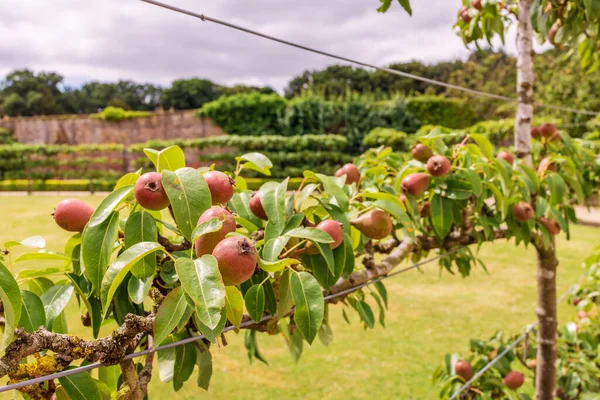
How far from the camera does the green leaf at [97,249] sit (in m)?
0.51

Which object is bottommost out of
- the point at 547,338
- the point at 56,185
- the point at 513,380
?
the point at 56,185

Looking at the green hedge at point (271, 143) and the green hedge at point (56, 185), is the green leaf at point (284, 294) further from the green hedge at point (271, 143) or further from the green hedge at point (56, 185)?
the green hedge at point (56, 185)

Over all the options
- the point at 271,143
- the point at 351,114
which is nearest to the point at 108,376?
the point at 271,143

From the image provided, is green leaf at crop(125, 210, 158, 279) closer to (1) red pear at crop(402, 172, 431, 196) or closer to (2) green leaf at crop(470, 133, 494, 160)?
(1) red pear at crop(402, 172, 431, 196)

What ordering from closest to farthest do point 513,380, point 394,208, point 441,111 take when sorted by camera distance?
point 394,208, point 513,380, point 441,111

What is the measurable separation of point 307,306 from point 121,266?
206mm

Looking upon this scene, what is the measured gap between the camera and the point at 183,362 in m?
0.64

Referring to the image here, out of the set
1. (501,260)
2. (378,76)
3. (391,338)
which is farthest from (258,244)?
(378,76)

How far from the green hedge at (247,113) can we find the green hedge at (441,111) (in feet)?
14.4

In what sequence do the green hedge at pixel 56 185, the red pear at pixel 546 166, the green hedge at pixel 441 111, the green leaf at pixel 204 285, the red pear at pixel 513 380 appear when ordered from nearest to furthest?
the green leaf at pixel 204 285
the red pear at pixel 546 166
the red pear at pixel 513 380
the green hedge at pixel 56 185
the green hedge at pixel 441 111

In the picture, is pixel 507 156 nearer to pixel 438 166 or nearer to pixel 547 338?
pixel 438 166

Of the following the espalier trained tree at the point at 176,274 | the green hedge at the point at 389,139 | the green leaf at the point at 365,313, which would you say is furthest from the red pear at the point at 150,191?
the green hedge at the point at 389,139

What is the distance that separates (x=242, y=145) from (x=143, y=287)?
15.2m

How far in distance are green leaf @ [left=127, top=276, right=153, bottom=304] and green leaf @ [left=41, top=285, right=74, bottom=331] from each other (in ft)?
0.24
